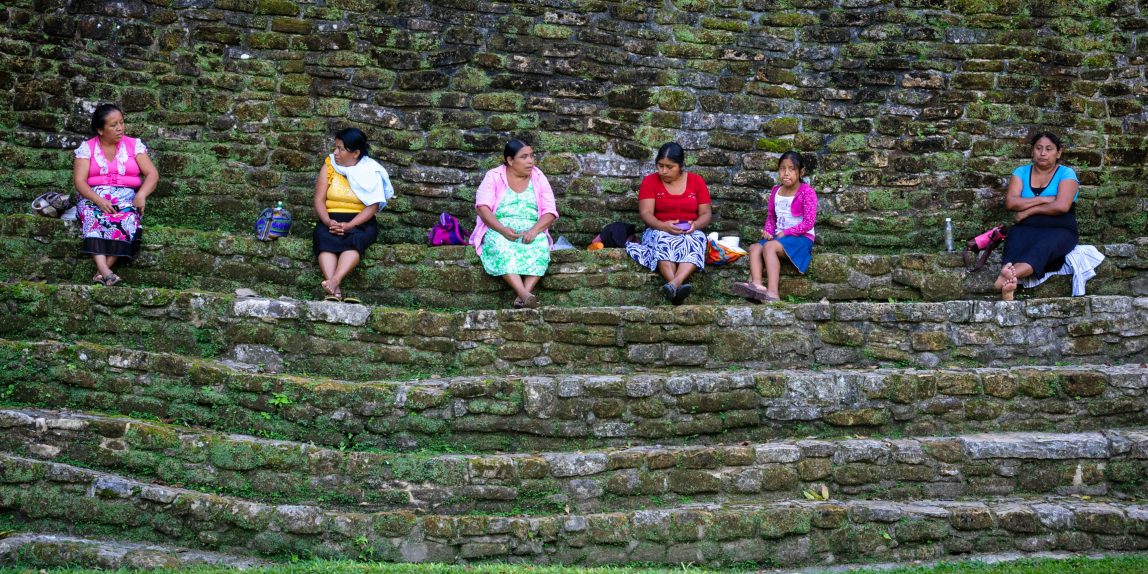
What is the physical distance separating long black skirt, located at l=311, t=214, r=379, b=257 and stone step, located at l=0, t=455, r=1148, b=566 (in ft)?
7.01

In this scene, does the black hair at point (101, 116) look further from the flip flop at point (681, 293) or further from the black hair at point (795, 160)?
the black hair at point (795, 160)

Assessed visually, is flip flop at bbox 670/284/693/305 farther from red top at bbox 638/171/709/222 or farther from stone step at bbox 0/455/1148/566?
stone step at bbox 0/455/1148/566

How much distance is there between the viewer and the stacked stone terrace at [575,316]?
608 cm

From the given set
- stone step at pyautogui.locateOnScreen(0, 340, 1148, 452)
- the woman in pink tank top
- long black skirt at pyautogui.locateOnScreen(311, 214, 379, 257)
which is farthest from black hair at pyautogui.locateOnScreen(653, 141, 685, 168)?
the woman in pink tank top

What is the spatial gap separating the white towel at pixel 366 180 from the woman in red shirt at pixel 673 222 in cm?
187

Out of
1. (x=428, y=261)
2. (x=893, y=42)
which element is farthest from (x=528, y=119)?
(x=893, y=42)

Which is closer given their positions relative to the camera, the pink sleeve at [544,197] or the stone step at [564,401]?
the stone step at [564,401]

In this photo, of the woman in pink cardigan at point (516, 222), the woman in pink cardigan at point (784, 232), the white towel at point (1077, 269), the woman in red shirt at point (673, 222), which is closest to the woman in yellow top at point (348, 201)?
the woman in pink cardigan at point (516, 222)

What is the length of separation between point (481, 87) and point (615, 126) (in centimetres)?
113

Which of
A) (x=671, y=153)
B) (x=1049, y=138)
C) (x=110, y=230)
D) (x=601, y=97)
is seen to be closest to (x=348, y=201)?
(x=110, y=230)

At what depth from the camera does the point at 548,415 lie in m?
6.56

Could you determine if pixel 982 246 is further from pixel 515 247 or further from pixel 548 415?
pixel 548 415

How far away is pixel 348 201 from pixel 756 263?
300cm

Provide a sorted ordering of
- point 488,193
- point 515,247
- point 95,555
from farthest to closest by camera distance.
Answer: point 488,193
point 515,247
point 95,555
